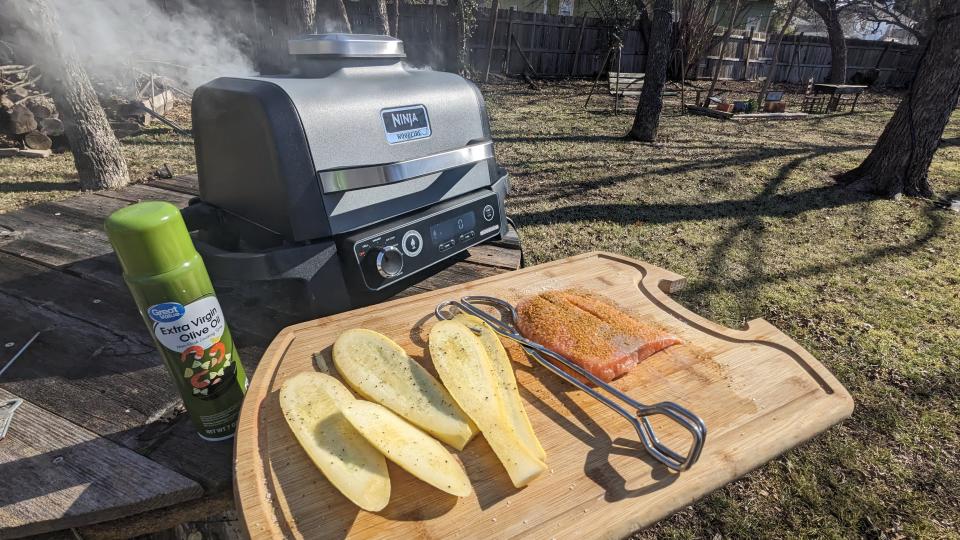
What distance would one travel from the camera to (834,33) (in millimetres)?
16469

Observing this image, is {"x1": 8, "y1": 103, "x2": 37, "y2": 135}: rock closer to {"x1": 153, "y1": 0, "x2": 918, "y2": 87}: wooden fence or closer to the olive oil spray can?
{"x1": 153, "y1": 0, "x2": 918, "y2": 87}: wooden fence

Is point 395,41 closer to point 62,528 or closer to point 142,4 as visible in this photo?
point 62,528

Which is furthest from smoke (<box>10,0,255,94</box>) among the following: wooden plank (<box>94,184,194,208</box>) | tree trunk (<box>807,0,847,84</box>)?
tree trunk (<box>807,0,847,84</box>)

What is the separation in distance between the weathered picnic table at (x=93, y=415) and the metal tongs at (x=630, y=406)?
0.42m

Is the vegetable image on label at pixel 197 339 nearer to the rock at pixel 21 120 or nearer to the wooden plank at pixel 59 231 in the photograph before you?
the wooden plank at pixel 59 231

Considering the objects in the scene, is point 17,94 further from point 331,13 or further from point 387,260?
point 387,260

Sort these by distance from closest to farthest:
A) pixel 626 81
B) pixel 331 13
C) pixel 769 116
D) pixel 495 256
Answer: pixel 495 256
pixel 331 13
pixel 769 116
pixel 626 81

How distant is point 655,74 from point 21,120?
9.96 metres

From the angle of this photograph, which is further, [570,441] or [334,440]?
[570,441]

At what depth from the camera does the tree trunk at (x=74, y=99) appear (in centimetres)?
433

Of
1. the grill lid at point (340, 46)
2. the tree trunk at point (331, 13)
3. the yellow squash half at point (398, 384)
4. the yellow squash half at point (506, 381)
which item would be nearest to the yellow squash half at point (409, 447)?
the yellow squash half at point (398, 384)

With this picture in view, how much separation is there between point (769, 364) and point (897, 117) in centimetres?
706

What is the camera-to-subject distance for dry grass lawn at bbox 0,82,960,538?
2.45 meters

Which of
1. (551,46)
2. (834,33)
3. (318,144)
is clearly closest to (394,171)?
(318,144)
